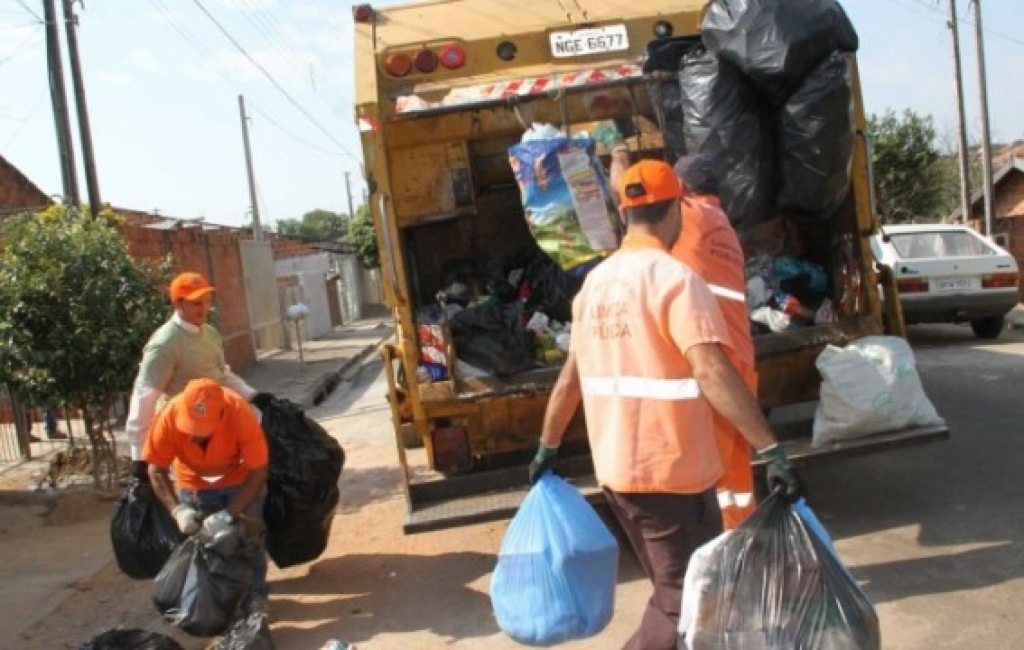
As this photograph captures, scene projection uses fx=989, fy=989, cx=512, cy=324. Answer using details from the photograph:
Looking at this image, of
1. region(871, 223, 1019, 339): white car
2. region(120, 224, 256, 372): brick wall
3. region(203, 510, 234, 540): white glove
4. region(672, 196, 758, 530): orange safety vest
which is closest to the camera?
region(672, 196, 758, 530): orange safety vest

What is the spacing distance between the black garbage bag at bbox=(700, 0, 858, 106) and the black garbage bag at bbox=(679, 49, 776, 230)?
0.30 ft

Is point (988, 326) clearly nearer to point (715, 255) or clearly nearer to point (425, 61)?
point (425, 61)

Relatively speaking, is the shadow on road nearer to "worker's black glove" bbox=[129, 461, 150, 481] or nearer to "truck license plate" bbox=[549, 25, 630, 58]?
"worker's black glove" bbox=[129, 461, 150, 481]

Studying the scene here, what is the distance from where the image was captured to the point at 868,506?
5.44 metres

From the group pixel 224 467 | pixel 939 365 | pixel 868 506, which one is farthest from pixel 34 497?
pixel 939 365

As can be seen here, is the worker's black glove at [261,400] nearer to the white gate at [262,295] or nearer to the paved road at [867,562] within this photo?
the paved road at [867,562]

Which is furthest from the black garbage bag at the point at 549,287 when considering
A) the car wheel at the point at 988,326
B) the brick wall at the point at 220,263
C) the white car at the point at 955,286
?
the car wheel at the point at 988,326

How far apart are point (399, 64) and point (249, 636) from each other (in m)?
3.20

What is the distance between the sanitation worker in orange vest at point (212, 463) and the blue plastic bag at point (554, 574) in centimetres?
154

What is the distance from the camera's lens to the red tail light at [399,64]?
18.3 ft

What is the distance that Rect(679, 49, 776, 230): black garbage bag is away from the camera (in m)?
4.77

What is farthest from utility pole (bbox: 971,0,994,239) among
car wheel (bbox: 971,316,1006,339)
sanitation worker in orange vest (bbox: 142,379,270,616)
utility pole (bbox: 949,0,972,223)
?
sanitation worker in orange vest (bbox: 142,379,270,616)

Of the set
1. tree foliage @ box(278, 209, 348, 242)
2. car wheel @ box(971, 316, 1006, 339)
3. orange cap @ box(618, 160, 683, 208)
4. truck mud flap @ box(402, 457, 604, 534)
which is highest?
tree foliage @ box(278, 209, 348, 242)

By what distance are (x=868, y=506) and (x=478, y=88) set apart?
311 centimetres
